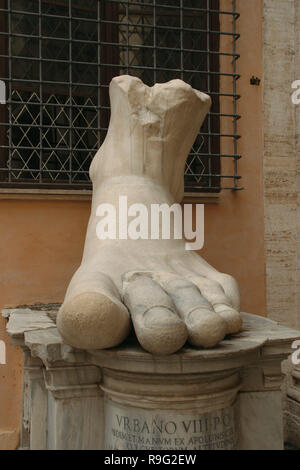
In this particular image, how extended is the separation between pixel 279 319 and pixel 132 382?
2.77 meters

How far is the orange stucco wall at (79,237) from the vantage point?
3715mm

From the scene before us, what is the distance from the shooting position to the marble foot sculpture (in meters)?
1.66

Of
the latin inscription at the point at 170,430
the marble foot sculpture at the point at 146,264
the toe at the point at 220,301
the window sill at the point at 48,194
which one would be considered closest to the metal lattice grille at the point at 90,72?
the window sill at the point at 48,194

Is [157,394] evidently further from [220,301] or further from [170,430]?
[220,301]

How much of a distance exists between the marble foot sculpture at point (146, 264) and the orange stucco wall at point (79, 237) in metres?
1.15

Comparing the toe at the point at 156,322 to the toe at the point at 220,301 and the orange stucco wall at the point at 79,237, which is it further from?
the orange stucco wall at the point at 79,237

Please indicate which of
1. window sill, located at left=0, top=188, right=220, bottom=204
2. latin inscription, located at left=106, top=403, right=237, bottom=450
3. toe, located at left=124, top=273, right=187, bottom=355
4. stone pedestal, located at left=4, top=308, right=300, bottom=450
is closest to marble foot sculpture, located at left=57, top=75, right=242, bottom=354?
toe, located at left=124, top=273, right=187, bottom=355

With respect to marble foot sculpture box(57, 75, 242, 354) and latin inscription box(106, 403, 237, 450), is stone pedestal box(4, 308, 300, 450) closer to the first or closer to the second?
latin inscription box(106, 403, 237, 450)

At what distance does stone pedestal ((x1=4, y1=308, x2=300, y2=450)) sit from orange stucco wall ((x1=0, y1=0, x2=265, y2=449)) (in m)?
1.50

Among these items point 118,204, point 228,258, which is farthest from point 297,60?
point 118,204

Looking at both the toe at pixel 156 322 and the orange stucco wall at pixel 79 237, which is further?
the orange stucco wall at pixel 79 237

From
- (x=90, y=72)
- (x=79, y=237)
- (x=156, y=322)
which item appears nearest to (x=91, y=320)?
(x=156, y=322)

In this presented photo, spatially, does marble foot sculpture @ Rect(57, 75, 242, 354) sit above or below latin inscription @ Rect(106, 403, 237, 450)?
above
